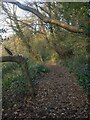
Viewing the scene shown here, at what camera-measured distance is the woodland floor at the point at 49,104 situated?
7945 millimetres

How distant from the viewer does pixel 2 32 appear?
798cm

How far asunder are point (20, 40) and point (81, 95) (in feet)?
52.5

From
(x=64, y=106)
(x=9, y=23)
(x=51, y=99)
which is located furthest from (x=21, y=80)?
(x=9, y=23)

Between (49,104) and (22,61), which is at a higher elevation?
(22,61)

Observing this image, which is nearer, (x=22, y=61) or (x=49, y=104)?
(x=49, y=104)

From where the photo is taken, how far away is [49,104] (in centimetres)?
915

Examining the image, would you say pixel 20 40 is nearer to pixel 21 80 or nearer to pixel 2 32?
pixel 21 80

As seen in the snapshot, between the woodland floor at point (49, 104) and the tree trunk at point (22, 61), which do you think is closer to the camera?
the woodland floor at point (49, 104)

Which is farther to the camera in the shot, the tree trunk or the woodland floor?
the tree trunk

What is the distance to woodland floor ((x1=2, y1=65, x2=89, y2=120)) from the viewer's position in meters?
7.95

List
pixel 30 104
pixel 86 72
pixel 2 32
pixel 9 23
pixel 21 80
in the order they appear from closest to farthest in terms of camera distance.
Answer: pixel 2 32, pixel 86 72, pixel 30 104, pixel 21 80, pixel 9 23

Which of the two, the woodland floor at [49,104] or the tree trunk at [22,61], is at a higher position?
the tree trunk at [22,61]

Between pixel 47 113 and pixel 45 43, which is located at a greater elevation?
pixel 45 43

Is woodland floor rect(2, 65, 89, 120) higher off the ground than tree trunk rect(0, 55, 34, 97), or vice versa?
tree trunk rect(0, 55, 34, 97)
